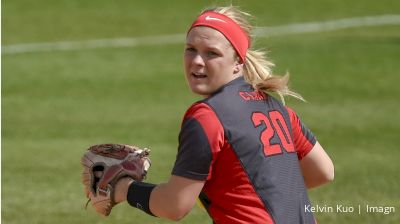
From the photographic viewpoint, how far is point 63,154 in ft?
38.4

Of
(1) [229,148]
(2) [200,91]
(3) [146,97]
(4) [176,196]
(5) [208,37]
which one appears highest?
(5) [208,37]

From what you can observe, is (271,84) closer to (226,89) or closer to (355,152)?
(226,89)

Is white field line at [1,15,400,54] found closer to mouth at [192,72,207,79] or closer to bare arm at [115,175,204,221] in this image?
mouth at [192,72,207,79]

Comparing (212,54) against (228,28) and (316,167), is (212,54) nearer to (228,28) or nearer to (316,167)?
(228,28)

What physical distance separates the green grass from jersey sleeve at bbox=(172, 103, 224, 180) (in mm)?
3120

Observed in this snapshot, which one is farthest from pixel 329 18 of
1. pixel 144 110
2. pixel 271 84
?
pixel 271 84

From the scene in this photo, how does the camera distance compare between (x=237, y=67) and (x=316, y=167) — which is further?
(x=316, y=167)

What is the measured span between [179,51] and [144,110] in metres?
4.51

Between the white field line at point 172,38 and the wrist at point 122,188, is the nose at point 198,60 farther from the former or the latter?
the white field line at point 172,38

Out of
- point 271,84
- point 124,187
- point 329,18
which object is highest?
point 271,84

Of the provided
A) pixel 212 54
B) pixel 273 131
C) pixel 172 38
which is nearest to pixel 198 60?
pixel 212 54

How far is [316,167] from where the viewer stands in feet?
19.5

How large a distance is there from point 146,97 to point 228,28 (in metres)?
9.68

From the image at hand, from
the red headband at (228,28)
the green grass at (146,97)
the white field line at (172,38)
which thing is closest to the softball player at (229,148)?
the red headband at (228,28)
